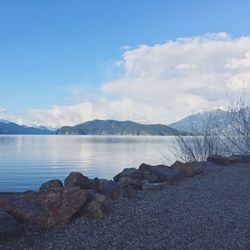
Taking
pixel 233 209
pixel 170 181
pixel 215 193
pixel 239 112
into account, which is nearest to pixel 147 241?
pixel 233 209

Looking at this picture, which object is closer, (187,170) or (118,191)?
(118,191)

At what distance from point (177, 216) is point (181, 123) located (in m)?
21.0

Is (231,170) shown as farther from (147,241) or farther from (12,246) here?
(12,246)

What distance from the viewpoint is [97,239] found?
827 cm

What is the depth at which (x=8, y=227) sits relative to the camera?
8281 millimetres

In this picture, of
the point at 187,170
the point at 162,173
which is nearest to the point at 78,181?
the point at 162,173

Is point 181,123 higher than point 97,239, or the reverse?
point 181,123

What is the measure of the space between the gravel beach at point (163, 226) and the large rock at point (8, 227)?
0.48 ft

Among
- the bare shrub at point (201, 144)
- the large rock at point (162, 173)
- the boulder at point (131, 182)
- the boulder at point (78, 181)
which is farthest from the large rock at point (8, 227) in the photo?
the bare shrub at point (201, 144)

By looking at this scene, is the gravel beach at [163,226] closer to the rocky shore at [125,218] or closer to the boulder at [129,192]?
the rocky shore at [125,218]

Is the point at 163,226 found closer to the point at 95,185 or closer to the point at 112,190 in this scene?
the point at 112,190

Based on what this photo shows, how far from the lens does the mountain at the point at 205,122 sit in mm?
28456

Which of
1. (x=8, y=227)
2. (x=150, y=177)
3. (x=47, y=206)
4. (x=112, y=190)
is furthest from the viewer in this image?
(x=150, y=177)

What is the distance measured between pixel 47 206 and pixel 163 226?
2.32 meters
